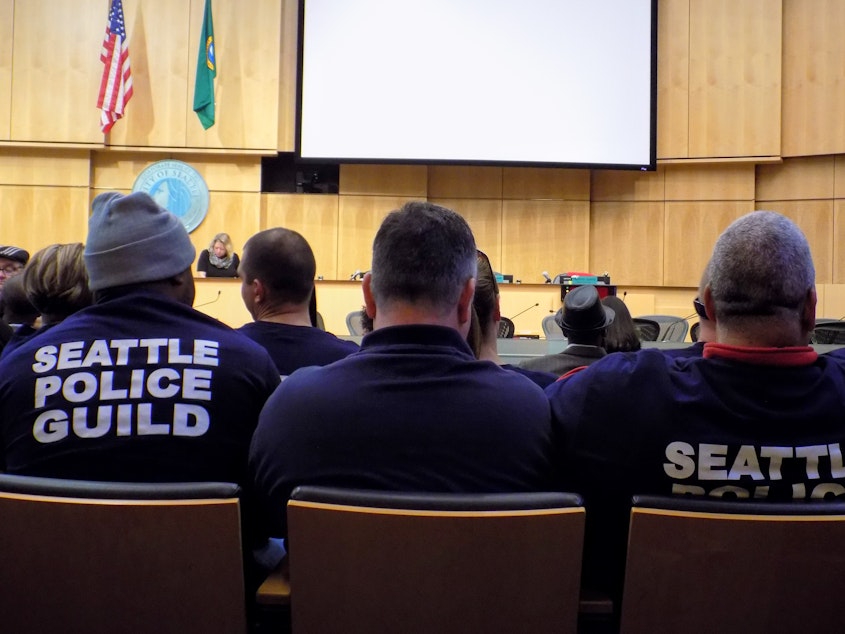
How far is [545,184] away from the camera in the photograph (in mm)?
10070

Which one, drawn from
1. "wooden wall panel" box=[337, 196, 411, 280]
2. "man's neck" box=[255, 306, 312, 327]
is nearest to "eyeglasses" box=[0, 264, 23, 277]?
"man's neck" box=[255, 306, 312, 327]

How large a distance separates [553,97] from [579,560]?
8.98m

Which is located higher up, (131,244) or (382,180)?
(382,180)

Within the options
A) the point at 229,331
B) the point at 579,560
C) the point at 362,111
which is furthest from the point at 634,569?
the point at 362,111

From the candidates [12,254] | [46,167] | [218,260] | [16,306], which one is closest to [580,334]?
[16,306]

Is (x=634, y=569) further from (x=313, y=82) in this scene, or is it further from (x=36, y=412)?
(x=313, y=82)

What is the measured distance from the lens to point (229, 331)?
60.7 inches

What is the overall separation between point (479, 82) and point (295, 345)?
7.80m

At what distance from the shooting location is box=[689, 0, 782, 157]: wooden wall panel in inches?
370

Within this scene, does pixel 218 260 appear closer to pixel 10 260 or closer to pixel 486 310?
pixel 10 260

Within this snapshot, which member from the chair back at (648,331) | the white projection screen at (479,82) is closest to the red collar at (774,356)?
the chair back at (648,331)

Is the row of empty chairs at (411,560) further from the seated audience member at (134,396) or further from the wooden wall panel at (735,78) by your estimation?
the wooden wall panel at (735,78)

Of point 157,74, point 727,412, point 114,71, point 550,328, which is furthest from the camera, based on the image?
point 157,74

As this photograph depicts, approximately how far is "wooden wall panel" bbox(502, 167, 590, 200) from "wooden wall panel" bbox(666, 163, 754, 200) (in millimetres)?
1089
